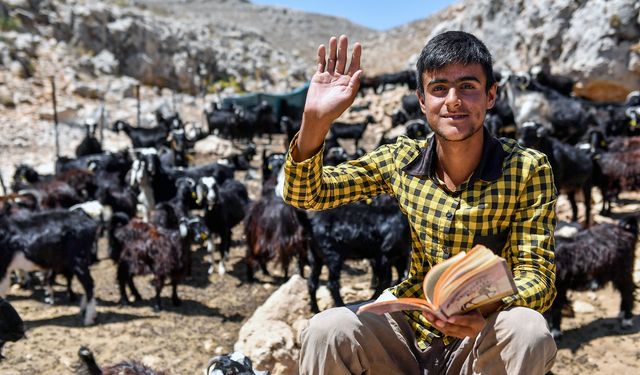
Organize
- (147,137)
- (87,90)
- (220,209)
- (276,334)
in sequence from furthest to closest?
(87,90)
(147,137)
(220,209)
(276,334)

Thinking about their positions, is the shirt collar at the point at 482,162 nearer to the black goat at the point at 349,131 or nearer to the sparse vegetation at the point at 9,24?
the black goat at the point at 349,131

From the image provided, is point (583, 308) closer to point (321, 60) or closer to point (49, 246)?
point (321, 60)

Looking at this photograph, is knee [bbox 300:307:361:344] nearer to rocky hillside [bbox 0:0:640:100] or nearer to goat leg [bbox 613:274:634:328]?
goat leg [bbox 613:274:634:328]

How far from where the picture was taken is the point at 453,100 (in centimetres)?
224

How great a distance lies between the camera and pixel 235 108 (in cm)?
→ 2081

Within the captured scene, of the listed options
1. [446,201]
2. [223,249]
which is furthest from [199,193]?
[446,201]

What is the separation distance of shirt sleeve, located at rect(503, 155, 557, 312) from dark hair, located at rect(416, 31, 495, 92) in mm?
436

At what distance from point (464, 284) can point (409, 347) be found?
0.70 m

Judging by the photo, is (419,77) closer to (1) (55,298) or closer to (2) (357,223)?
(2) (357,223)

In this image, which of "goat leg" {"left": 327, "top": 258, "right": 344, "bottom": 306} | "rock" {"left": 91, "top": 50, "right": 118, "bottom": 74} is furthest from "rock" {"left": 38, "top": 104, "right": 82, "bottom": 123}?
"goat leg" {"left": 327, "top": 258, "right": 344, "bottom": 306}

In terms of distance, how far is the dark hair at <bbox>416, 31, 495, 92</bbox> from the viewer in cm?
225

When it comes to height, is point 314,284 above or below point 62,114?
below

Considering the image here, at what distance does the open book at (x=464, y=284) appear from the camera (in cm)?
179

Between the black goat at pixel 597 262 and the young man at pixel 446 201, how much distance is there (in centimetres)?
349
